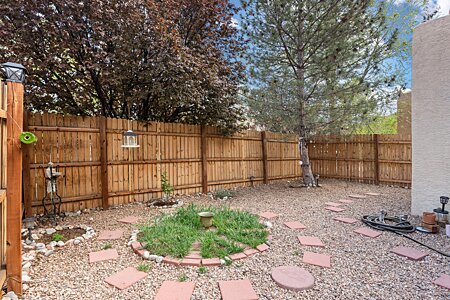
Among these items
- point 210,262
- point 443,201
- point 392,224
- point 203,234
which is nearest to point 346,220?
point 392,224

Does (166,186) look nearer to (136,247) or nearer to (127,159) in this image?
(127,159)

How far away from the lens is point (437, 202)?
11.8 feet

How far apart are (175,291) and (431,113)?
174 inches

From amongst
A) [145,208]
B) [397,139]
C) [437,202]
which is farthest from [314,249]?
[397,139]

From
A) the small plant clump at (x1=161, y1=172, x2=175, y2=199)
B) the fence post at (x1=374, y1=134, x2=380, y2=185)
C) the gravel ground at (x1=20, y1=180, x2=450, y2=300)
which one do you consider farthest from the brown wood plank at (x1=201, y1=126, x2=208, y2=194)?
the fence post at (x1=374, y1=134, x2=380, y2=185)

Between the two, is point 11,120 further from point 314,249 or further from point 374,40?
point 374,40

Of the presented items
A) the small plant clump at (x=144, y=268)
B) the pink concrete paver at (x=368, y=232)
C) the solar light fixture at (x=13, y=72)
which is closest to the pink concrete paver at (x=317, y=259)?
the pink concrete paver at (x=368, y=232)

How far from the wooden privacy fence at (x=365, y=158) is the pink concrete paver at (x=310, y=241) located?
529 centimetres

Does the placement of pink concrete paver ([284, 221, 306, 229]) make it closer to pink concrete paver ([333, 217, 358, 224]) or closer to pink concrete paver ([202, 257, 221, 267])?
pink concrete paver ([333, 217, 358, 224])

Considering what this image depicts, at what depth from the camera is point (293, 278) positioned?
201cm

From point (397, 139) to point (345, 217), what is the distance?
4.31 m

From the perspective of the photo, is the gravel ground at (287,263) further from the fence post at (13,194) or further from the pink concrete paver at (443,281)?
the fence post at (13,194)

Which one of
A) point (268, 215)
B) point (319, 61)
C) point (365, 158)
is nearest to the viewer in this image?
point (268, 215)

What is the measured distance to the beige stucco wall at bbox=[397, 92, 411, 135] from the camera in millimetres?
6988
